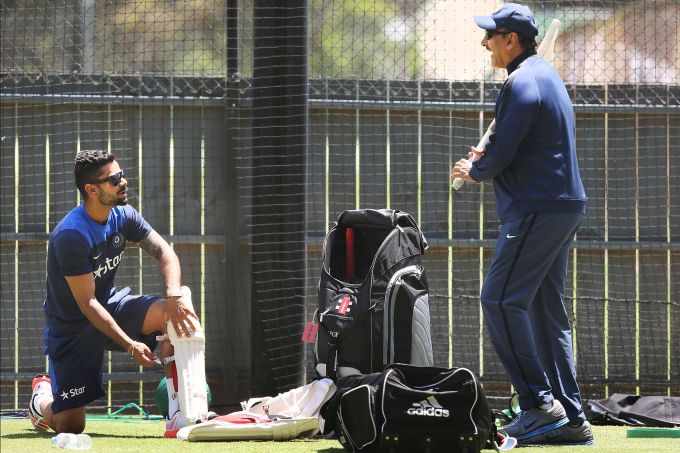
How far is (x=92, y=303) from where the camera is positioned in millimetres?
5301

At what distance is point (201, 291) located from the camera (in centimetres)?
720

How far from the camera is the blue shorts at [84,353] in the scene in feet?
18.0

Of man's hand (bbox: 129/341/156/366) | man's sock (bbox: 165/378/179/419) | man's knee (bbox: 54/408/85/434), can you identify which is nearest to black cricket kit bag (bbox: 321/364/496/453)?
man's hand (bbox: 129/341/156/366)

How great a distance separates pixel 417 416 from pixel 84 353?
6.43 ft

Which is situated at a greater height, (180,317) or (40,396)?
(180,317)

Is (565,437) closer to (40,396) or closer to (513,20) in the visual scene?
(513,20)

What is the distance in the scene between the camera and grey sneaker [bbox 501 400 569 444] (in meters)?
4.84

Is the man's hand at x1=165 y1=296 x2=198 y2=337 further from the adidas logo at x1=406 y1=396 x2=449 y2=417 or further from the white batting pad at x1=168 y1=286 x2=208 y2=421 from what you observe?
the adidas logo at x1=406 y1=396 x2=449 y2=417

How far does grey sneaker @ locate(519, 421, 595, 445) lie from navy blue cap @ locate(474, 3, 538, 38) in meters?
1.76

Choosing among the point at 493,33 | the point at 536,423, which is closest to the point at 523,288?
the point at 536,423

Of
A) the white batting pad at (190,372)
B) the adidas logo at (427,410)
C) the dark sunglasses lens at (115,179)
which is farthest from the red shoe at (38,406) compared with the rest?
the adidas logo at (427,410)

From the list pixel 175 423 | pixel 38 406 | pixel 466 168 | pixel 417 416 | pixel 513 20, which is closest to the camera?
pixel 417 416

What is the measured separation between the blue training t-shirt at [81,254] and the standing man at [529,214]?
1.81 meters

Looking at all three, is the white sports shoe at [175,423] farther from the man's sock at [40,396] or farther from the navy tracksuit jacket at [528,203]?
the navy tracksuit jacket at [528,203]
